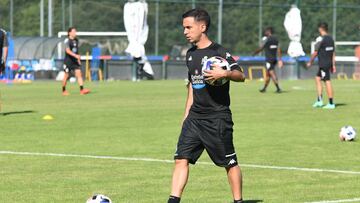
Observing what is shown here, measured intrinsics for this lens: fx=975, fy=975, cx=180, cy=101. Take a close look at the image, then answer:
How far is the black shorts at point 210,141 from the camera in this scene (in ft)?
32.1

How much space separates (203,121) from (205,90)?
0.33 meters

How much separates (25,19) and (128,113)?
101ft

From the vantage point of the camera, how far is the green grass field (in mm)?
11414

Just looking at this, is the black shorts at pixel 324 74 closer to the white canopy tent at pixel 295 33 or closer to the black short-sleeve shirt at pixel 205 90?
the black short-sleeve shirt at pixel 205 90

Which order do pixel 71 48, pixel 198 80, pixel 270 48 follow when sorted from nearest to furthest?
pixel 198 80 → pixel 71 48 → pixel 270 48

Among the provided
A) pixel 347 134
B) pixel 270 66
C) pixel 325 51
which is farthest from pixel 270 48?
pixel 347 134

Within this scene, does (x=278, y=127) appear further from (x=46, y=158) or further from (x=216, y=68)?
(x=216, y=68)

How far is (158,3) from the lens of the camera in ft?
172

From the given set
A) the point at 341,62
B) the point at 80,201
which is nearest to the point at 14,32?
the point at 341,62

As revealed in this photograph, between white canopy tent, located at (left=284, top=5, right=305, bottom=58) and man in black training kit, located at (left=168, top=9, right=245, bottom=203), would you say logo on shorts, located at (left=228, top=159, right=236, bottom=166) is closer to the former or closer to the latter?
man in black training kit, located at (left=168, top=9, right=245, bottom=203)

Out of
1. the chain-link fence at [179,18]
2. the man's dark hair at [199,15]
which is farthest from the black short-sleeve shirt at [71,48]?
the man's dark hair at [199,15]

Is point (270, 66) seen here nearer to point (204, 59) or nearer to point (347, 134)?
point (347, 134)

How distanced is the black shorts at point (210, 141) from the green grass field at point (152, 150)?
1065 millimetres

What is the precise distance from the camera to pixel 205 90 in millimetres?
9727
